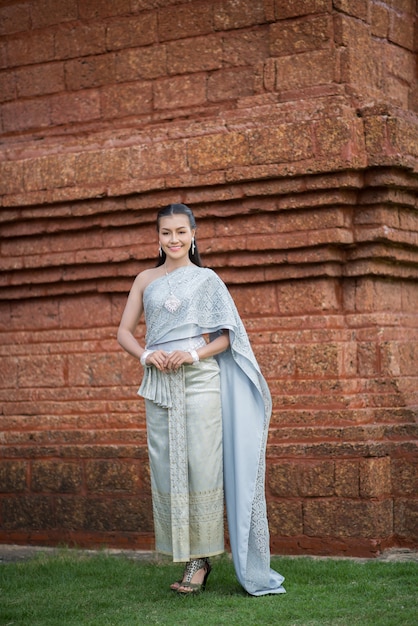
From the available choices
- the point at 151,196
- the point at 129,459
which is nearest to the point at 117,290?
the point at 151,196

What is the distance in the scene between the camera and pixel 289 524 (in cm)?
686

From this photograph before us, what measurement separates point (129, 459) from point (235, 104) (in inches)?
96.1

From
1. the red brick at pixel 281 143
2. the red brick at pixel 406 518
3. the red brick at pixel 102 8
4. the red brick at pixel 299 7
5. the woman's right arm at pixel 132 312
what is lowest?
the red brick at pixel 406 518

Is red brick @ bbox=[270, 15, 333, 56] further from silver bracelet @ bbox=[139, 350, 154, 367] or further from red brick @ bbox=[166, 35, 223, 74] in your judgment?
silver bracelet @ bbox=[139, 350, 154, 367]

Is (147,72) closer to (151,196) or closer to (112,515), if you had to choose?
(151,196)

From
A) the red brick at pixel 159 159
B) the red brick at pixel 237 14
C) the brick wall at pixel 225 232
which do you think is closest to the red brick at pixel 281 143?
the brick wall at pixel 225 232

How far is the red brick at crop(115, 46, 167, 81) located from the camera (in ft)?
25.0

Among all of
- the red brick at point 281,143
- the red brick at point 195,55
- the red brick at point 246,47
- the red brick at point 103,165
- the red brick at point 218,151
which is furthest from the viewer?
the red brick at point 103,165

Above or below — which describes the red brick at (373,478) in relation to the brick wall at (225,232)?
below

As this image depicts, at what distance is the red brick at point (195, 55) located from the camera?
7407mm

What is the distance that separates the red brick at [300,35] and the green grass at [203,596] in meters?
3.20

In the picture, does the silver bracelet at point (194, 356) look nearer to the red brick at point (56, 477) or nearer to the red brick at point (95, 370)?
the red brick at point (95, 370)

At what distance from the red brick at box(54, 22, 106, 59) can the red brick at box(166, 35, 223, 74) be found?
1.88 ft

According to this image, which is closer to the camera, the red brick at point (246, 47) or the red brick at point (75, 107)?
the red brick at point (246, 47)
